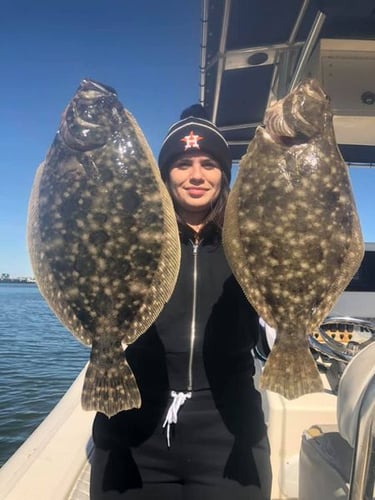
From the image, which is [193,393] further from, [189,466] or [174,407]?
[189,466]

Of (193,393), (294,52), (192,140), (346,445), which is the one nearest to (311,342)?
(346,445)

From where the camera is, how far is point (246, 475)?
2287 millimetres

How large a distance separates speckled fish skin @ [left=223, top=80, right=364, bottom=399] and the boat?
1.14 feet

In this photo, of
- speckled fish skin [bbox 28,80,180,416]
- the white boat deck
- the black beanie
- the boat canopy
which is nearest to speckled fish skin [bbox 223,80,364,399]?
speckled fish skin [bbox 28,80,180,416]

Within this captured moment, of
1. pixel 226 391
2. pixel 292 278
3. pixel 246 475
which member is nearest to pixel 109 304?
pixel 292 278

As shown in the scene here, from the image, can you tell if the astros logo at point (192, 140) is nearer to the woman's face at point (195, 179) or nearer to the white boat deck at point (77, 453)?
the woman's face at point (195, 179)

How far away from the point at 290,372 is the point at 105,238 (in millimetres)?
894

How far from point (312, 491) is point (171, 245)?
76.0 inches

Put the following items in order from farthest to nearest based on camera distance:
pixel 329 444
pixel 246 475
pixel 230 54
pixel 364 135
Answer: pixel 364 135, pixel 230 54, pixel 329 444, pixel 246 475

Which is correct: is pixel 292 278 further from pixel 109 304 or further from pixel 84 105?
pixel 84 105

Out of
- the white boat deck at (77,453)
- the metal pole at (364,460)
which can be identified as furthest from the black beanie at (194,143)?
the white boat deck at (77,453)

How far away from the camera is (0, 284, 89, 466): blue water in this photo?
31.9ft

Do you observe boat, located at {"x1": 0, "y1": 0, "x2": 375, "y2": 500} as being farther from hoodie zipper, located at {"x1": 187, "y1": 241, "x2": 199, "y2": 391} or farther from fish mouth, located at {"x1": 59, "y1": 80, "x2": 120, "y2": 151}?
fish mouth, located at {"x1": 59, "y1": 80, "x2": 120, "y2": 151}

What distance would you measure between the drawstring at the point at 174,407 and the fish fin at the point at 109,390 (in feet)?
1.61
